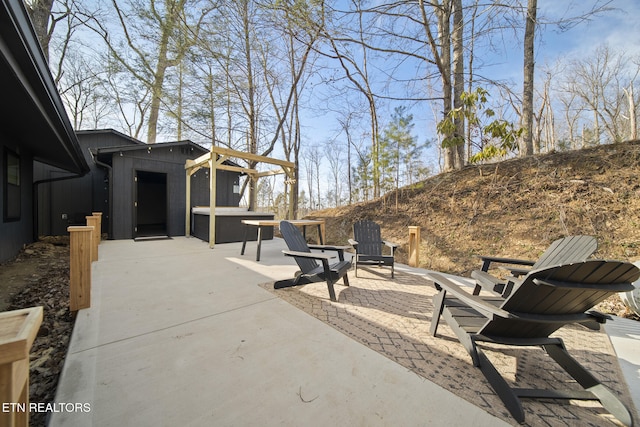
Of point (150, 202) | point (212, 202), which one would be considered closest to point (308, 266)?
point (212, 202)

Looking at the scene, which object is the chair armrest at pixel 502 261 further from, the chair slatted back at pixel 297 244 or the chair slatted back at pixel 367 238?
A: the chair slatted back at pixel 297 244

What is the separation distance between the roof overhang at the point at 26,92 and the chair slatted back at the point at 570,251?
14.9 ft

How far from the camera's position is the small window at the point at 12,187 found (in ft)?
14.3

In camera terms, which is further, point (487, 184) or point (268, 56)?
point (268, 56)

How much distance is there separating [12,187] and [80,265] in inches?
185

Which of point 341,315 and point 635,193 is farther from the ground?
point 635,193

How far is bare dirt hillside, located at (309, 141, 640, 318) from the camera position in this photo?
428 centimetres

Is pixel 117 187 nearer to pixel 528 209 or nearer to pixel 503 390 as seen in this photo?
pixel 503 390

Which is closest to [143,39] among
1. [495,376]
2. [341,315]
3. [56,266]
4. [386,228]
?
[56,266]

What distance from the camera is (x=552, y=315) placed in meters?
1.45

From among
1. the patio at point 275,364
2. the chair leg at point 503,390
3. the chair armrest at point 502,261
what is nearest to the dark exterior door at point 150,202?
the patio at point 275,364

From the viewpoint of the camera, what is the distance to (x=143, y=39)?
30.8ft

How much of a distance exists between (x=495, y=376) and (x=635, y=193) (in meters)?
5.61

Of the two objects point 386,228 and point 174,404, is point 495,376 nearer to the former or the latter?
point 174,404
